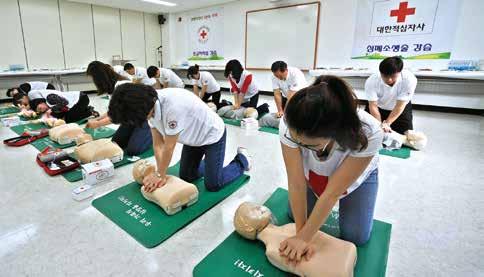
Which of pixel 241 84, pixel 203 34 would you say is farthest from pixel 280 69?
pixel 203 34

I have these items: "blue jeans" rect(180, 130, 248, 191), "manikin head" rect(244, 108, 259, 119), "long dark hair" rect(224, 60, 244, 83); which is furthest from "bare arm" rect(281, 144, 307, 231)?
"long dark hair" rect(224, 60, 244, 83)

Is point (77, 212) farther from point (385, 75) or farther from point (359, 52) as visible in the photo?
point (359, 52)

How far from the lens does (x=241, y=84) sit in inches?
158

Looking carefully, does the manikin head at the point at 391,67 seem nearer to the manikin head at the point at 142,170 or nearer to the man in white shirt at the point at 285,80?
the man in white shirt at the point at 285,80

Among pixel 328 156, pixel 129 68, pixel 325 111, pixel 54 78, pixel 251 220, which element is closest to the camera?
pixel 325 111

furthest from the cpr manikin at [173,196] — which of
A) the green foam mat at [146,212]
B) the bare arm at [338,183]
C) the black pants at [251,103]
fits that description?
the black pants at [251,103]

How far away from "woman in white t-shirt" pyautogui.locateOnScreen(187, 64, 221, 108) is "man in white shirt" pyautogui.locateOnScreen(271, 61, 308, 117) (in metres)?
1.34

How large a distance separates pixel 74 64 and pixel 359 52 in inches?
269

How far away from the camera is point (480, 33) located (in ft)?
13.3

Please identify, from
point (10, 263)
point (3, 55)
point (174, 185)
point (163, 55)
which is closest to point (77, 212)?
point (10, 263)

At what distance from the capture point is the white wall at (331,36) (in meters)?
4.10

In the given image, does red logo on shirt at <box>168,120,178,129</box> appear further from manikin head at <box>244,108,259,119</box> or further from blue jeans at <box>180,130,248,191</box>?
manikin head at <box>244,108,259,119</box>

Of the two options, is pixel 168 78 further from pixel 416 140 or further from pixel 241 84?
pixel 416 140

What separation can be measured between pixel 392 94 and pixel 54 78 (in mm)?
7038
